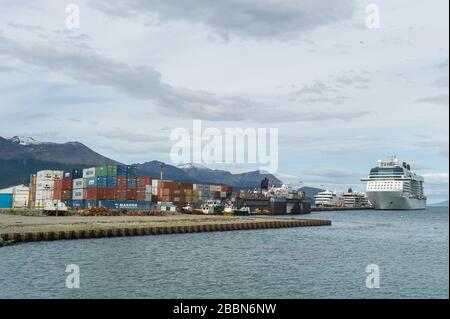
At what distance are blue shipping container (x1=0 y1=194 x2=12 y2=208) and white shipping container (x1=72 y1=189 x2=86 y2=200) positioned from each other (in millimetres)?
31925

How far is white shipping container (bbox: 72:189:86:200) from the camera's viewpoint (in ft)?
513

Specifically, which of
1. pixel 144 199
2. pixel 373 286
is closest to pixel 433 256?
pixel 373 286

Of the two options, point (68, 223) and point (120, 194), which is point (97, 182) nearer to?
point (120, 194)

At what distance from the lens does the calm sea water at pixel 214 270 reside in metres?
33.5

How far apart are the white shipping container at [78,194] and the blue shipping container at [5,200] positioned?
105 feet

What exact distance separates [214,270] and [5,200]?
6292 inches

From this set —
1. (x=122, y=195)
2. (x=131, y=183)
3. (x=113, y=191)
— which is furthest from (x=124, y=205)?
(x=131, y=183)

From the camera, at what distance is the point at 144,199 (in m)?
154

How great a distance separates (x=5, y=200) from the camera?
594 feet

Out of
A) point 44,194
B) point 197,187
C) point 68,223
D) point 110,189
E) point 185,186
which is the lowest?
point 68,223

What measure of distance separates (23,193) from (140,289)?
171 meters

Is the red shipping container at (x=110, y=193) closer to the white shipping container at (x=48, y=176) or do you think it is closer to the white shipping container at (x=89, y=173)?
the white shipping container at (x=89, y=173)
